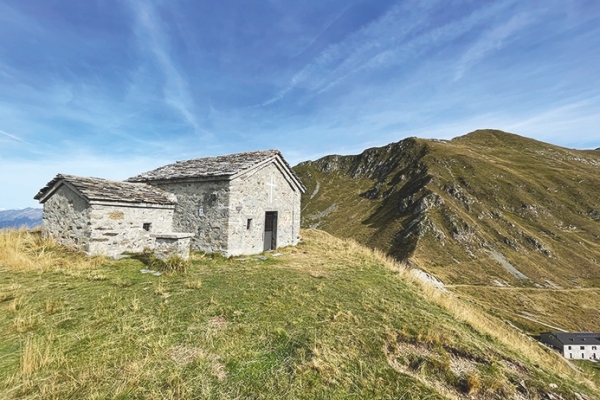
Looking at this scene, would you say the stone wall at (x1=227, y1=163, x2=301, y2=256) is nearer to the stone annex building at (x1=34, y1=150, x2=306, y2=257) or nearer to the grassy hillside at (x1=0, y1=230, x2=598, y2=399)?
the stone annex building at (x1=34, y1=150, x2=306, y2=257)

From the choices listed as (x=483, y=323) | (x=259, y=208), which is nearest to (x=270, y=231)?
(x=259, y=208)

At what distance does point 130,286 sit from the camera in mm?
9445

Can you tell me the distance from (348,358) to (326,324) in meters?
1.43

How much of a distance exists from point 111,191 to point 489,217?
102762mm

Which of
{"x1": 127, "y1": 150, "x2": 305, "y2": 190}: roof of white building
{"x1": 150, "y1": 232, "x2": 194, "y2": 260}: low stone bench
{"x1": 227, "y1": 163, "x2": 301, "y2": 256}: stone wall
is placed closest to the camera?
{"x1": 150, "y1": 232, "x2": 194, "y2": 260}: low stone bench

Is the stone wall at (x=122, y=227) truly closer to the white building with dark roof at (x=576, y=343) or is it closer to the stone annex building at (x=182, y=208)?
the stone annex building at (x=182, y=208)

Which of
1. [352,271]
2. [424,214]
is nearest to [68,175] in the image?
[352,271]

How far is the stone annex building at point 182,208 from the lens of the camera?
13281 millimetres

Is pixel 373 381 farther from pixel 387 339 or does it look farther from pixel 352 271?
pixel 352 271

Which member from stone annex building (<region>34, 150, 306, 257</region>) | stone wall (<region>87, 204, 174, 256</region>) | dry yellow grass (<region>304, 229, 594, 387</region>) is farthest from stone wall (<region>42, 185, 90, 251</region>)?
dry yellow grass (<region>304, 229, 594, 387</region>)

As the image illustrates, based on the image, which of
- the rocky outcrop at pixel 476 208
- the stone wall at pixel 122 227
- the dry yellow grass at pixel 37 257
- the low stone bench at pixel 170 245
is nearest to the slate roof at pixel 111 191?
the stone wall at pixel 122 227

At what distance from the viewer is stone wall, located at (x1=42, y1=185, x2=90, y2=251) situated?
43.1 feet

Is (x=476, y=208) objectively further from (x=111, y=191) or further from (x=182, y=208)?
(x=111, y=191)

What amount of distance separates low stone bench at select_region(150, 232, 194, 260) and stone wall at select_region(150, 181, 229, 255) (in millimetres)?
2812
